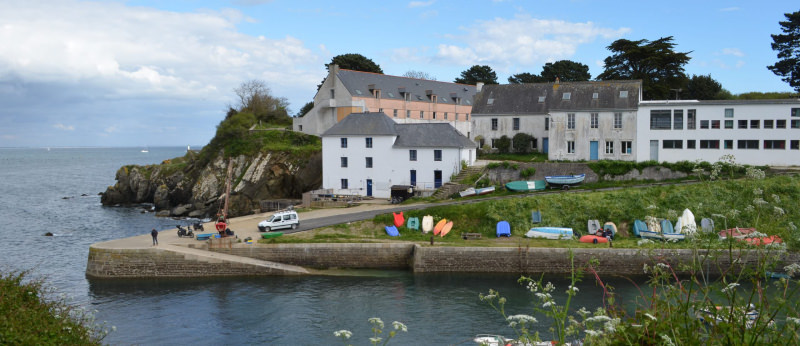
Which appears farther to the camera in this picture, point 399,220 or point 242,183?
point 242,183

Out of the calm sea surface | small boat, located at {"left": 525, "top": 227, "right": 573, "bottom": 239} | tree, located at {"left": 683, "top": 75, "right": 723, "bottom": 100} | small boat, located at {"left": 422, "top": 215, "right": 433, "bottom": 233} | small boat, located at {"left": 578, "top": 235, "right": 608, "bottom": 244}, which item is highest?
tree, located at {"left": 683, "top": 75, "right": 723, "bottom": 100}

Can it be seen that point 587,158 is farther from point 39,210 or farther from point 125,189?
point 39,210

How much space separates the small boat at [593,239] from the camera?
102ft

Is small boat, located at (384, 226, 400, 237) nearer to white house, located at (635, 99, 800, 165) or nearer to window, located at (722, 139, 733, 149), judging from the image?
white house, located at (635, 99, 800, 165)

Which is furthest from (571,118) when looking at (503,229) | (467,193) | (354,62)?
(354,62)

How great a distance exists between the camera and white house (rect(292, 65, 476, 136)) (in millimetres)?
58688

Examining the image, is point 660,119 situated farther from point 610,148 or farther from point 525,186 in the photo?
point 525,186

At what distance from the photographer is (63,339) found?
1358cm

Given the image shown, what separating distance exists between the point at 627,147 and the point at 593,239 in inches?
625

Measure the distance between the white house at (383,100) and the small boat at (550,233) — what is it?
28840 millimetres

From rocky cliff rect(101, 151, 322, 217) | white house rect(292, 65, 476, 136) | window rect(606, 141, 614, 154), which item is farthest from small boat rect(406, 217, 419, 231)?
white house rect(292, 65, 476, 136)

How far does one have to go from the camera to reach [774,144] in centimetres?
4059

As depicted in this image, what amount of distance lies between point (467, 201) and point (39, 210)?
1810 inches

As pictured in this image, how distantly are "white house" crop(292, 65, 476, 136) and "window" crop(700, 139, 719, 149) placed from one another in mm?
29278
